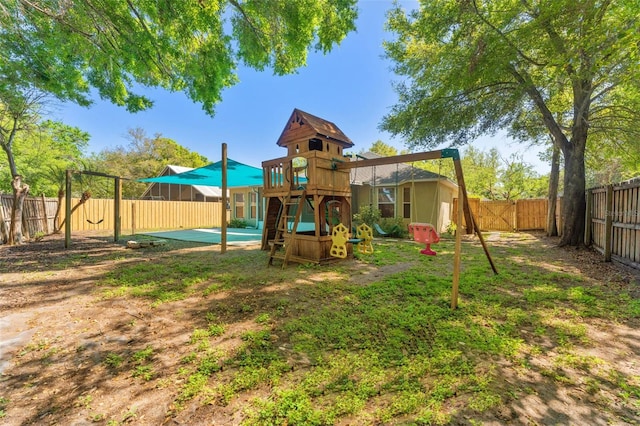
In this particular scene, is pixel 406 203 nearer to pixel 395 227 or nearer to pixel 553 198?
pixel 395 227

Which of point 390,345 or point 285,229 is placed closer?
point 390,345

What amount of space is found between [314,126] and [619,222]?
700 cm

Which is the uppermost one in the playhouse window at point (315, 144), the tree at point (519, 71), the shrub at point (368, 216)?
the tree at point (519, 71)

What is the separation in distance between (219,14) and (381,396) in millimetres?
8356

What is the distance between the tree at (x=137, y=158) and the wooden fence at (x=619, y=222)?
3169cm

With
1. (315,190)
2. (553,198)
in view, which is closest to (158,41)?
(315,190)

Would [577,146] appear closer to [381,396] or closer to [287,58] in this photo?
[287,58]

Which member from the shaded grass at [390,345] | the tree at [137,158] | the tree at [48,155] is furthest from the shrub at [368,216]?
the tree at [137,158]

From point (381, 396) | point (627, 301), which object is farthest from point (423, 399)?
point (627, 301)

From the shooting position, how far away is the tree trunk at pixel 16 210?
8391 millimetres

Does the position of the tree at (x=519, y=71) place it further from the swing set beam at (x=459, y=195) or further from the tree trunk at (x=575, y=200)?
the swing set beam at (x=459, y=195)

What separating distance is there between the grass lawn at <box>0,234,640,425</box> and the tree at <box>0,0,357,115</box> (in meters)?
5.56

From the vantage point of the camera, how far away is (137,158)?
27859 millimetres

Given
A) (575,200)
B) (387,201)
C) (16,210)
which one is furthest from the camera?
(387,201)
